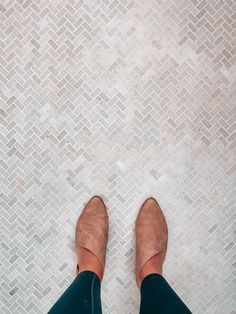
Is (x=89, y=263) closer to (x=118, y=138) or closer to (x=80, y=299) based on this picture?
(x=80, y=299)

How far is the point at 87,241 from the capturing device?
1247mm

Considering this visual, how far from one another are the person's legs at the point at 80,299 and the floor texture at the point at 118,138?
0.15 metres

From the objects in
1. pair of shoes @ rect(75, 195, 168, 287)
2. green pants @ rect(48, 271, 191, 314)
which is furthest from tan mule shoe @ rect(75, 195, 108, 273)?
green pants @ rect(48, 271, 191, 314)

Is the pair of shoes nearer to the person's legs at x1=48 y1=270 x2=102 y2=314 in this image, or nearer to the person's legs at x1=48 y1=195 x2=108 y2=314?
the person's legs at x1=48 y1=195 x2=108 y2=314

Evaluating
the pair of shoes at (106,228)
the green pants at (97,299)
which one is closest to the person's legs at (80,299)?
the green pants at (97,299)

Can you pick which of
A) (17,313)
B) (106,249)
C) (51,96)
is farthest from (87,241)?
(51,96)

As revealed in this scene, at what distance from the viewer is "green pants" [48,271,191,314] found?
105 cm

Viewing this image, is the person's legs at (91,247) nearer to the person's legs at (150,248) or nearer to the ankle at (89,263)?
the ankle at (89,263)

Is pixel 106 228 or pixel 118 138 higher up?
pixel 118 138

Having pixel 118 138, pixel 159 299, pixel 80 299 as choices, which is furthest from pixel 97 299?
pixel 118 138

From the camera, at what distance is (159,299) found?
1.08m

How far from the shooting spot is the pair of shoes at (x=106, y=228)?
1246mm

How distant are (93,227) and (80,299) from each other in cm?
24

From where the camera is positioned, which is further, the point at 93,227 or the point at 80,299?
the point at 93,227
